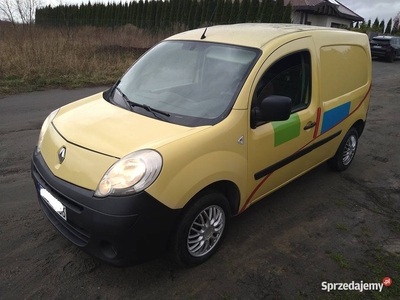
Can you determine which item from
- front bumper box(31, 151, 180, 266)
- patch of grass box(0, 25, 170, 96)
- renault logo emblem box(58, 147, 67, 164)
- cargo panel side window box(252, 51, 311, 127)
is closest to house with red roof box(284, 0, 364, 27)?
patch of grass box(0, 25, 170, 96)

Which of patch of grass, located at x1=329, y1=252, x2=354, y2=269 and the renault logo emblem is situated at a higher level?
the renault logo emblem

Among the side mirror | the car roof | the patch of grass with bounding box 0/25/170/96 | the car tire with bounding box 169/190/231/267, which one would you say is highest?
the car roof

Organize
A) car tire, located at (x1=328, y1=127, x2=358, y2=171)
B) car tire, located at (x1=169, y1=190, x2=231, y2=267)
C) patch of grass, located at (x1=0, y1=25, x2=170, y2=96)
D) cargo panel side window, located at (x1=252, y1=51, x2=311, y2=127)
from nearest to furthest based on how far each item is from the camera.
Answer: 1. car tire, located at (x1=169, y1=190, x2=231, y2=267)
2. cargo panel side window, located at (x1=252, y1=51, x2=311, y2=127)
3. car tire, located at (x1=328, y1=127, x2=358, y2=171)
4. patch of grass, located at (x1=0, y1=25, x2=170, y2=96)

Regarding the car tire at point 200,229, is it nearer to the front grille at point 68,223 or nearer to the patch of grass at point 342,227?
the front grille at point 68,223

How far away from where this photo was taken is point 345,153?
179 inches

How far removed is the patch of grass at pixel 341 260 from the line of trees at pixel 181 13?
17427 millimetres

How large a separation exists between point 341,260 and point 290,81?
5.45 ft

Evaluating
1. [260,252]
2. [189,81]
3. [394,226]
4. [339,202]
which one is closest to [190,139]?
[189,81]

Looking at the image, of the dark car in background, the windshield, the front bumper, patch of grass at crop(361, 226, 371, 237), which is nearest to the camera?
the front bumper

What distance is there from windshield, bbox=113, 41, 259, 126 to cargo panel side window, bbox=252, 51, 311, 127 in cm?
23

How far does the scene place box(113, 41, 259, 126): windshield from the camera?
2.75 metres

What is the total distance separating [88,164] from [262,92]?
1581mm

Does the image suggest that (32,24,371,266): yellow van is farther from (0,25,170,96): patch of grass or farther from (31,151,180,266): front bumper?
(0,25,170,96): patch of grass

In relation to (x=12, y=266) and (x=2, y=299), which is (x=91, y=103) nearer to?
(x=12, y=266)
